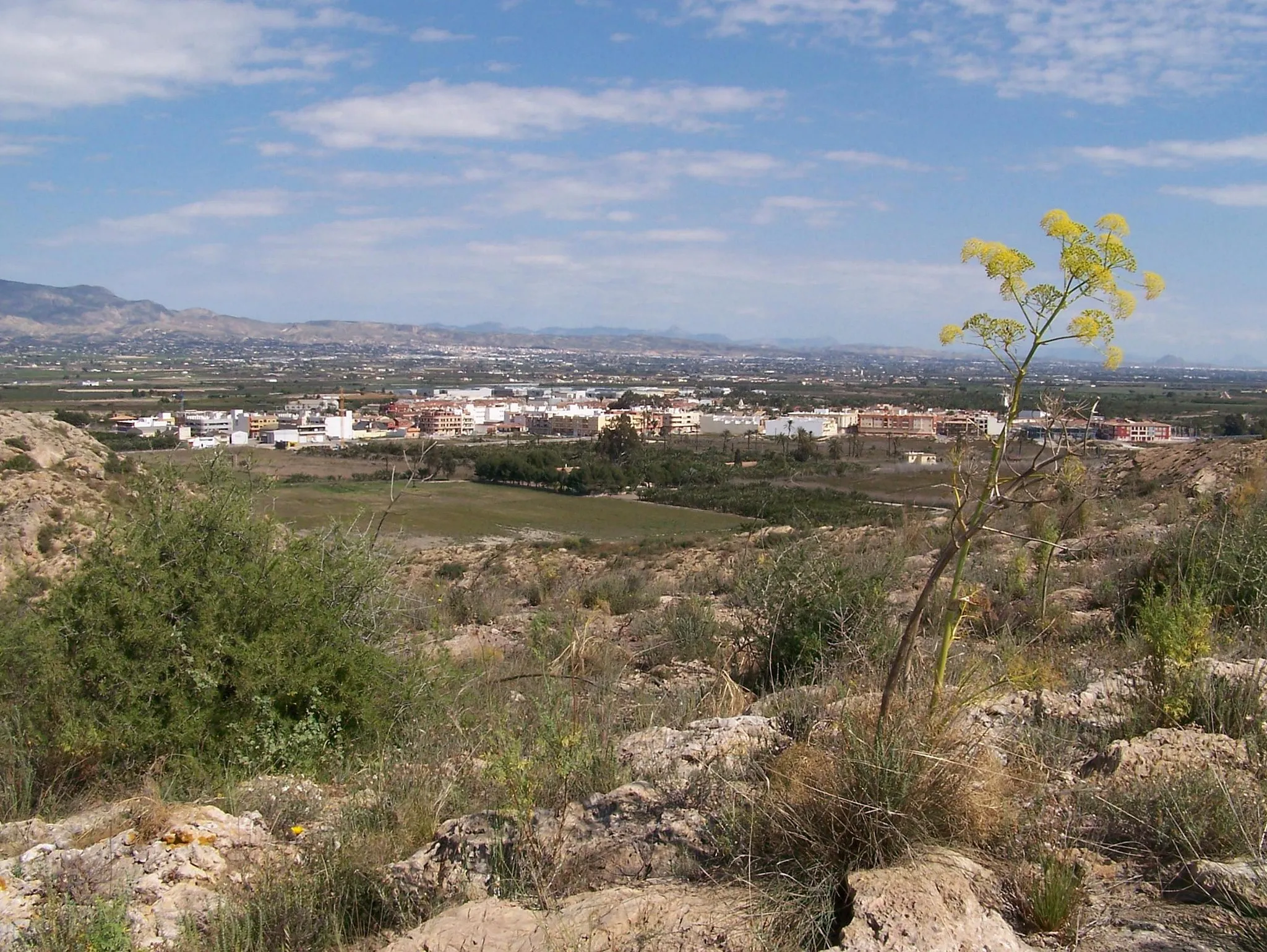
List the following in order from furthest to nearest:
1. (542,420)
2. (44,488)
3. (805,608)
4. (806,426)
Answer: (542,420), (806,426), (44,488), (805,608)

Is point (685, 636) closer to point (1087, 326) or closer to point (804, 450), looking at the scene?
point (1087, 326)

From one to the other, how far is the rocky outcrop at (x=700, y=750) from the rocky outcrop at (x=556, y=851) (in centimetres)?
22

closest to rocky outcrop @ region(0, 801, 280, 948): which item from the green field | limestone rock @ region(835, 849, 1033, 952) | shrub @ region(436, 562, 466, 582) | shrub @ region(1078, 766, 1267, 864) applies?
limestone rock @ region(835, 849, 1033, 952)

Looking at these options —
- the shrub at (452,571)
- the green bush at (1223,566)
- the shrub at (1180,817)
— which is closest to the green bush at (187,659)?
the shrub at (1180,817)

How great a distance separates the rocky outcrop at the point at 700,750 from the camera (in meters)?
3.33

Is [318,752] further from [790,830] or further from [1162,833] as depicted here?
[1162,833]

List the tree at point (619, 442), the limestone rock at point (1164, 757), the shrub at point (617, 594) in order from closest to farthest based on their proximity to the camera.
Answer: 1. the limestone rock at point (1164, 757)
2. the shrub at point (617, 594)
3. the tree at point (619, 442)

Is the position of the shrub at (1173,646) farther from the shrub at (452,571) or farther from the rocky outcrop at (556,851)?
the shrub at (452,571)

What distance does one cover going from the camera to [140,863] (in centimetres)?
318

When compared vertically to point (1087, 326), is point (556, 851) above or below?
below

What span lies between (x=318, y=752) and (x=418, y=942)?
2549 millimetres

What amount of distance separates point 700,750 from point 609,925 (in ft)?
4.00

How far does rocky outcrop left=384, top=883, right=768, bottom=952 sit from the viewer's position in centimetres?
238

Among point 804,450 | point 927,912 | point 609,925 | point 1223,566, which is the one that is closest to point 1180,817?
point 927,912
